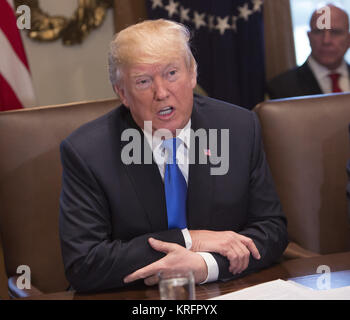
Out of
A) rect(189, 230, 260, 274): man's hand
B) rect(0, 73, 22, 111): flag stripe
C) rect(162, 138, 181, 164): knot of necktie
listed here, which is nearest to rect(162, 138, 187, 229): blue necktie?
rect(162, 138, 181, 164): knot of necktie

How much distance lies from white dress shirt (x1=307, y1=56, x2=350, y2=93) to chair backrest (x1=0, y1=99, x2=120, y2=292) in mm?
1833

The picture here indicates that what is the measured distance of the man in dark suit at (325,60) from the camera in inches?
138

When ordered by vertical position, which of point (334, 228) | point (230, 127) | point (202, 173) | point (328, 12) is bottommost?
→ point (334, 228)

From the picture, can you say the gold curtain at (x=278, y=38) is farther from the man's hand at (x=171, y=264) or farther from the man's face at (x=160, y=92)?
the man's hand at (x=171, y=264)

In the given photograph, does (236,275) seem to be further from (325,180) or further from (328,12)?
(328,12)

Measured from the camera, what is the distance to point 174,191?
1954mm

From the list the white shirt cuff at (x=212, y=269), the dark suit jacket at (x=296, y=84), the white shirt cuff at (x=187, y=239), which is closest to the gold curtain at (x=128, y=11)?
the dark suit jacket at (x=296, y=84)

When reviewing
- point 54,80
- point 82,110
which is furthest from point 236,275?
Result: point 54,80

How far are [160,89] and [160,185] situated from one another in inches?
13.2

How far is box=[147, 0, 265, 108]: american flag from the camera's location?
3721 millimetres

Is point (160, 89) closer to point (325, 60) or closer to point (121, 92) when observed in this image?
point (121, 92)

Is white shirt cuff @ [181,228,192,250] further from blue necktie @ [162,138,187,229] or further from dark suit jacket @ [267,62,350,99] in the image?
dark suit jacket @ [267,62,350,99]
